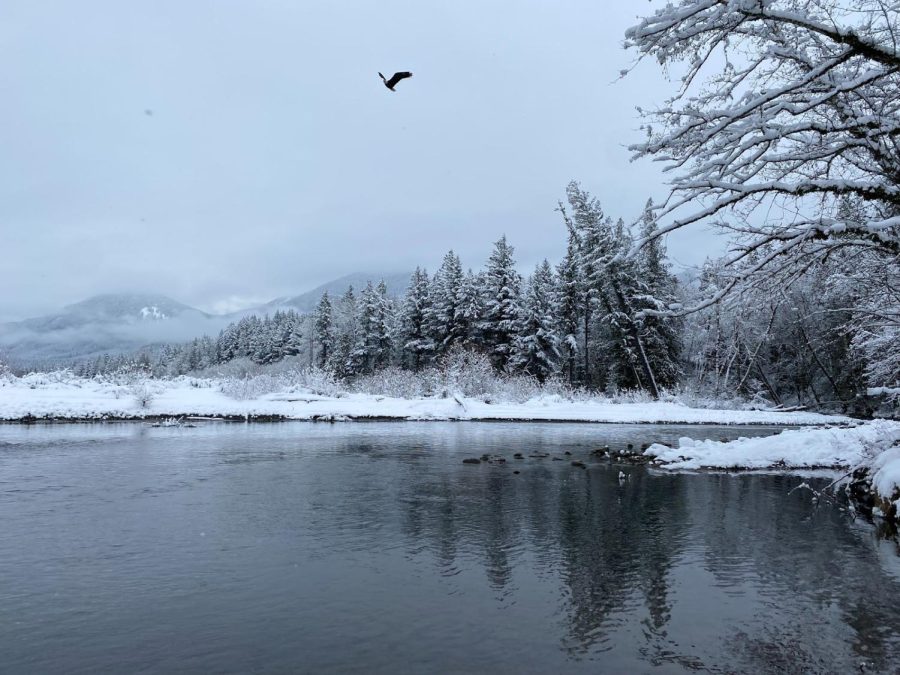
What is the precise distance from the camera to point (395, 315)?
66.5 metres

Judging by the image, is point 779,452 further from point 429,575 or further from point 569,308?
point 569,308

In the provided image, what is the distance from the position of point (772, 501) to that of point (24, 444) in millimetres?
22880

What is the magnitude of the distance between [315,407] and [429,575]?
28.1 m

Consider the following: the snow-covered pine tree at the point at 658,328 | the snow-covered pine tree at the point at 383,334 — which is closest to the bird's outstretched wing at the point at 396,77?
the snow-covered pine tree at the point at 658,328

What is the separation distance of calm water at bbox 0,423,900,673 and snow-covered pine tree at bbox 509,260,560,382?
3533cm

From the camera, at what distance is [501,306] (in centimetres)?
5288

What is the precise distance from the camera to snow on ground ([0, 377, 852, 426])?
101 ft

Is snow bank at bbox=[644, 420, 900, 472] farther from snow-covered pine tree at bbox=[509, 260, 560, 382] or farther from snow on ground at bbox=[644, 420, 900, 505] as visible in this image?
snow-covered pine tree at bbox=[509, 260, 560, 382]

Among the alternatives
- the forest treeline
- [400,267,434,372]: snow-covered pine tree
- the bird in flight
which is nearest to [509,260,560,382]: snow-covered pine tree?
the forest treeline

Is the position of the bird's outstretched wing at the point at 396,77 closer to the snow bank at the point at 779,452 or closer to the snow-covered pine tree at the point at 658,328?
the snow bank at the point at 779,452

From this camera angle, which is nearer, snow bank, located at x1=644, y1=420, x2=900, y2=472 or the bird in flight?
the bird in flight

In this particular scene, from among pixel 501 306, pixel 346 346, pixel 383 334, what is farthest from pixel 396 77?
pixel 346 346

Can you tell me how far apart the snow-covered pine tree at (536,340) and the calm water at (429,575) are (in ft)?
116

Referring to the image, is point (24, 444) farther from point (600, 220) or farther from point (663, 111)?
point (600, 220)
